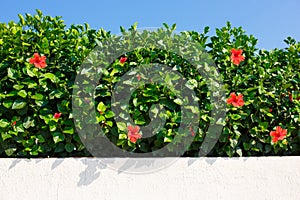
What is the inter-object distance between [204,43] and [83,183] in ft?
5.32

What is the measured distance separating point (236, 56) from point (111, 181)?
1.56 metres

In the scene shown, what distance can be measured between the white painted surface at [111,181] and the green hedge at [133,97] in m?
0.15

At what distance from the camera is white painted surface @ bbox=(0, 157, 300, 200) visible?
2.66 metres

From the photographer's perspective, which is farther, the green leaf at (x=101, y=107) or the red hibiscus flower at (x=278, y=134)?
the red hibiscus flower at (x=278, y=134)

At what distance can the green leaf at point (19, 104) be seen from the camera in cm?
272

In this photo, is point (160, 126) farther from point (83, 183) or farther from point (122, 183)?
point (83, 183)

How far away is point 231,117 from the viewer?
286 centimetres

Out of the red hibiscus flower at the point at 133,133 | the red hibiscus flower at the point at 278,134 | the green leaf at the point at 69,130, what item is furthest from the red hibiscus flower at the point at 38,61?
the red hibiscus flower at the point at 278,134

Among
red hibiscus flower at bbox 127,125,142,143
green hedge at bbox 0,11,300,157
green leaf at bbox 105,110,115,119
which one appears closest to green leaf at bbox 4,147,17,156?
green hedge at bbox 0,11,300,157

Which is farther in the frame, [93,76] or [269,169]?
[269,169]

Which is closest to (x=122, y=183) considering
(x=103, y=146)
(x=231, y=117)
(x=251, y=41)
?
(x=103, y=146)

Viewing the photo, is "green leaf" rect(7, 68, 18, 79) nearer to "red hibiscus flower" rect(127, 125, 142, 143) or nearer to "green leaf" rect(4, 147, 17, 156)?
"green leaf" rect(4, 147, 17, 156)

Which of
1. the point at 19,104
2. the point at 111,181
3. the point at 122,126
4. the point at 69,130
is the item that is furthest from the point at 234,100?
the point at 19,104

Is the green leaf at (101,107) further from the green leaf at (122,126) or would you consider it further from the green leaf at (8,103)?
the green leaf at (8,103)
